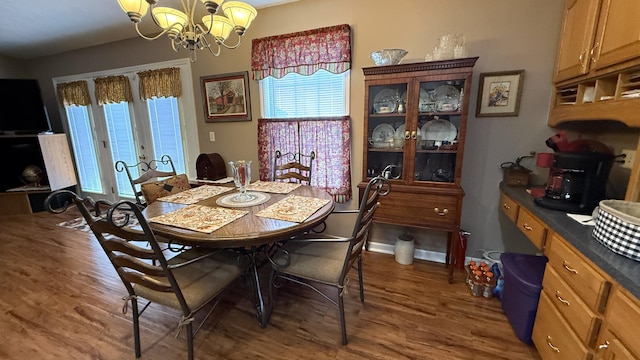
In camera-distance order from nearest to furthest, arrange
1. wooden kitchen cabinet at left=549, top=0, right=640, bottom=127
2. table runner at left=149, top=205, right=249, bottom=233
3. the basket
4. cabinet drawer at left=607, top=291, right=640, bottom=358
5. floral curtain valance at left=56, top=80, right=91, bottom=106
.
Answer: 1. cabinet drawer at left=607, top=291, right=640, bottom=358
2. the basket
3. wooden kitchen cabinet at left=549, top=0, right=640, bottom=127
4. table runner at left=149, top=205, right=249, bottom=233
5. floral curtain valance at left=56, top=80, right=91, bottom=106

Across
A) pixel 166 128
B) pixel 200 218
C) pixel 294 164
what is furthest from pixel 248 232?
pixel 166 128

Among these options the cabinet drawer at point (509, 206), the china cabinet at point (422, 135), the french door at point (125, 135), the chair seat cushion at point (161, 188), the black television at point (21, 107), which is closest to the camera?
the cabinet drawer at point (509, 206)

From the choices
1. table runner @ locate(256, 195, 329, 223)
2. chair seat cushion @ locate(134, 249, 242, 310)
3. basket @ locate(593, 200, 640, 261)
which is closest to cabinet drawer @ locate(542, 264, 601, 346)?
basket @ locate(593, 200, 640, 261)

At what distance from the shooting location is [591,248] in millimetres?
1036

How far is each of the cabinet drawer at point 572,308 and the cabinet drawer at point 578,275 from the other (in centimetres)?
2

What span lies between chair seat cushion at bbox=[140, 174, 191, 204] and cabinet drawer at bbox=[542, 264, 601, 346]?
8.68ft

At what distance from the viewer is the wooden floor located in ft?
4.90

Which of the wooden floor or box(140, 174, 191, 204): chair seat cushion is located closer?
the wooden floor

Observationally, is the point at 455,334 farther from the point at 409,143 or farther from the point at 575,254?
the point at 409,143

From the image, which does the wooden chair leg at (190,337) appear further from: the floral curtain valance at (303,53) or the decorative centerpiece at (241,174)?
the floral curtain valance at (303,53)

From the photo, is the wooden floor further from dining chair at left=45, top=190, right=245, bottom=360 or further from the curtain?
the curtain

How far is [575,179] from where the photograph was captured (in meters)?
1.41

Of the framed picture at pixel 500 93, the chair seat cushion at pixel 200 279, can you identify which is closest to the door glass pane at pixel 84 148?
the chair seat cushion at pixel 200 279

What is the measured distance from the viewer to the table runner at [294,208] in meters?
1.49
